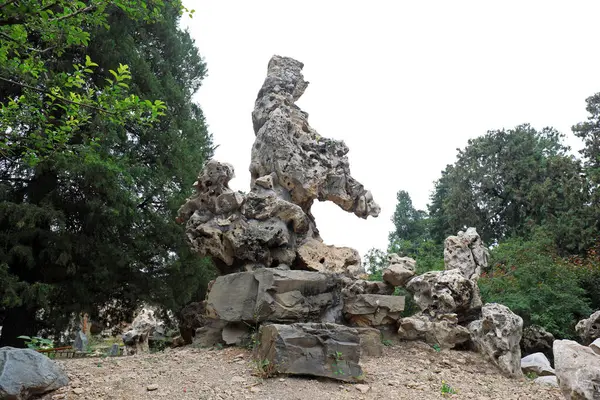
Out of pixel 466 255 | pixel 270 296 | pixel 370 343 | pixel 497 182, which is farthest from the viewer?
pixel 497 182

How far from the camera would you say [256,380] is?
5129 mm

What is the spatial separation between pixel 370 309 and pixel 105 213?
19.0 feet

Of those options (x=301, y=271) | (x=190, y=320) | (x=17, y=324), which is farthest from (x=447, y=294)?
(x=17, y=324)

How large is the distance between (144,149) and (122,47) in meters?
2.36

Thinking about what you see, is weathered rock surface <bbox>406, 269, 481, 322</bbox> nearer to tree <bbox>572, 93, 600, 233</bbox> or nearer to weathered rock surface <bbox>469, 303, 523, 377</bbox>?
weathered rock surface <bbox>469, 303, 523, 377</bbox>

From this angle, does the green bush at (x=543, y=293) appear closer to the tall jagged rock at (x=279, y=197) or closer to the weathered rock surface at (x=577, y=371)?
the tall jagged rock at (x=279, y=197)

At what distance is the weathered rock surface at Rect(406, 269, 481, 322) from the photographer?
7770 mm

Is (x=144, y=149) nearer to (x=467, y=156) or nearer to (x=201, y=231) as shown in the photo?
(x=201, y=231)

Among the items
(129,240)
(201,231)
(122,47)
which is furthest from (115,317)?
(122,47)

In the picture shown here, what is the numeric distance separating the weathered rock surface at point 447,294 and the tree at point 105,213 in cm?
537

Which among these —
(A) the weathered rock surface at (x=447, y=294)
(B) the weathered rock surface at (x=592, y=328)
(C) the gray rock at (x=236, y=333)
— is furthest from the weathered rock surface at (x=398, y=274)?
(B) the weathered rock surface at (x=592, y=328)

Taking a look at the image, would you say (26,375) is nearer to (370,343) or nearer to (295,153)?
(370,343)

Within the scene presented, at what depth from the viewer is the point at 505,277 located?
532 inches

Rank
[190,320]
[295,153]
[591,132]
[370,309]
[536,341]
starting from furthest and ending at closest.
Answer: [591,132]
[536,341]
[190,320]
[295,153]
[370,309]
